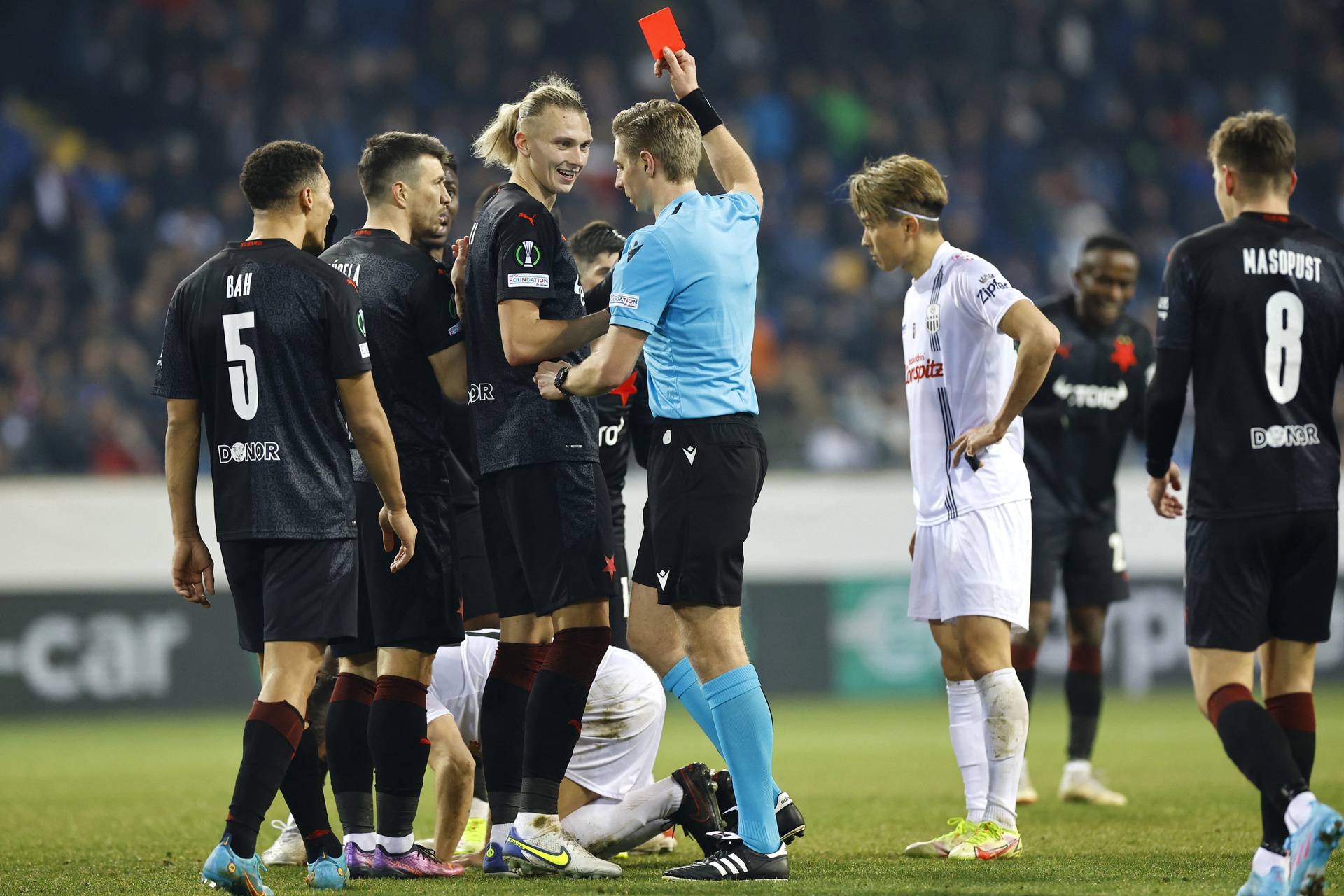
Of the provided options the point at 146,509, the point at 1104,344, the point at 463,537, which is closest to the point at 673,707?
the point at 146,509

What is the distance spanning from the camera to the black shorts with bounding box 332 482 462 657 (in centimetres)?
554

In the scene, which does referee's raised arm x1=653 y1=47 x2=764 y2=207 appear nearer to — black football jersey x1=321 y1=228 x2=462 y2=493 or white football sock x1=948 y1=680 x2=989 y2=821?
black football jersey x1=321 y1=228 x2=462 y2=493

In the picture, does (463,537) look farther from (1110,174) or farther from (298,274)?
(1110,174)

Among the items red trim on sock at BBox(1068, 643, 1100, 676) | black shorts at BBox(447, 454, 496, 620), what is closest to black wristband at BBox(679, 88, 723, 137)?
black shorts at BBox(447, 454, 496, 620)

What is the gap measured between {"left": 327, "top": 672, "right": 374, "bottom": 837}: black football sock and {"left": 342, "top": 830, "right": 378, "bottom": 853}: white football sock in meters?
0.02

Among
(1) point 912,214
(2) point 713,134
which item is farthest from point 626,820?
(1) point 912,214

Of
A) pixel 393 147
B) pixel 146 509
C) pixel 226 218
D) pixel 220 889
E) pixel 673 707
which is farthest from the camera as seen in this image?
pixel 226 218

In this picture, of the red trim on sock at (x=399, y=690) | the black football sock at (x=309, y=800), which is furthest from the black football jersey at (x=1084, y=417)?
the black football sock at (x=309, y=800)

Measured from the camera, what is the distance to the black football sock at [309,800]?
16.9ft

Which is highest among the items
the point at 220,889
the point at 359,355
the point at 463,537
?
the point at 359,355

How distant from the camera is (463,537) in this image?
237 inches

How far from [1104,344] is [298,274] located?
5131 mm

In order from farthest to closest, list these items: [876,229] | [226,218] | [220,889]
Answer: [226,218] < [876,229] < [220,889]

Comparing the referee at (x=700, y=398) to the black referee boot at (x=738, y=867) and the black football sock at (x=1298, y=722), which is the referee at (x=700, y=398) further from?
the black football sock at (x=1298, y=722)
